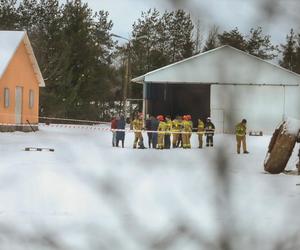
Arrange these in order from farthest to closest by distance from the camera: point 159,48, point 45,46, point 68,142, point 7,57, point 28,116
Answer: point 28,116
point 7,57
point 45,46
point 68,142
point 159,48

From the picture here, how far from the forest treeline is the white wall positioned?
0.10 meters

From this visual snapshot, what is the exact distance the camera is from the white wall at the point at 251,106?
1615mm

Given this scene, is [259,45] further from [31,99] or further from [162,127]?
[31,99]

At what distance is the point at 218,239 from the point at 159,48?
1.96 ft

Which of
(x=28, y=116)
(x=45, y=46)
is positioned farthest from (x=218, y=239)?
(x=28, y=116)

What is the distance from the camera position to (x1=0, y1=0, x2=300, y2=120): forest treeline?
1.66 meters

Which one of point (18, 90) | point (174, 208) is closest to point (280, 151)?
point (174, 208)

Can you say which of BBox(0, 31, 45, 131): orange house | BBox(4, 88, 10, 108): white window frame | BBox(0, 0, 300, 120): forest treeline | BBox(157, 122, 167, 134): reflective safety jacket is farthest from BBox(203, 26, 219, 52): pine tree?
BBox(4, 88, 10, 108): white window frame

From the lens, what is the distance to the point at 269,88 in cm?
195

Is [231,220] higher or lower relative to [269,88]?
lower

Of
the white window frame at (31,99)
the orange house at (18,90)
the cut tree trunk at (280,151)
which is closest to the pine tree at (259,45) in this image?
the cut tree trunk at (280,151)

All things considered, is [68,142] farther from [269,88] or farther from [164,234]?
[269,88]

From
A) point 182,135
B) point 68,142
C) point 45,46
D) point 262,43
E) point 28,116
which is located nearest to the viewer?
point 262,43

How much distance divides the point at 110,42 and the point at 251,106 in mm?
655
